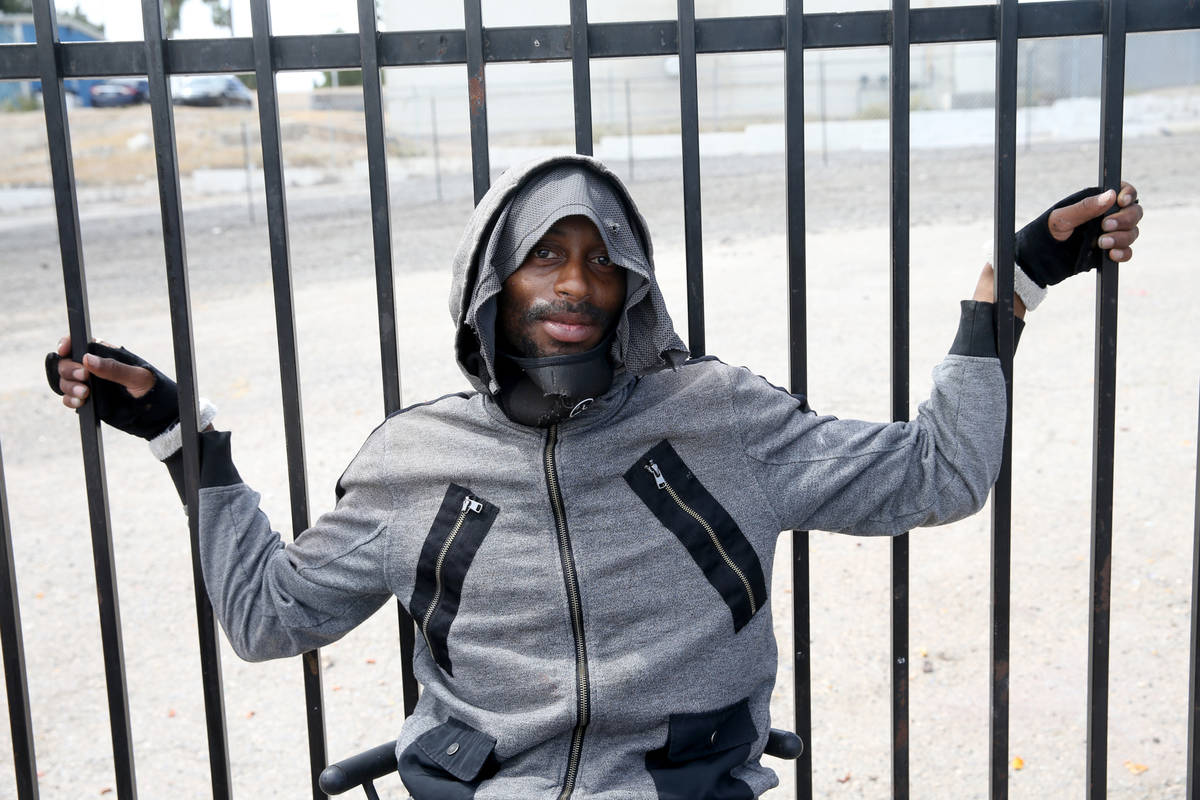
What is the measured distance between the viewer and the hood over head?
2.09 meters

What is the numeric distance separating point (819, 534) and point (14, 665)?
4.00m

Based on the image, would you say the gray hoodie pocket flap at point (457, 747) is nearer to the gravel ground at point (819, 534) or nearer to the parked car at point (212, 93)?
the gravel ground at point (819, 534)

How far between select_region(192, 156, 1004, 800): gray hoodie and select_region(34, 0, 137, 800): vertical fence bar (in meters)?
0.37

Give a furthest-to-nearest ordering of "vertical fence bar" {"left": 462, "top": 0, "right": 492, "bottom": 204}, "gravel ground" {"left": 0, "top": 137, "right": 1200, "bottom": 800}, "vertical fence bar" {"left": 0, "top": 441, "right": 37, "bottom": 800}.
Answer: "gravel ground" {"left": 0, "top": 137, "right": 1200, "bottom": 800} < "vertical fence bar" {"left": 0, "top": 441, "right": 37, "bottom": 800} < "vertical fence bar" {"left": 462, "top": 0, "right": 492, "bottom": 204}

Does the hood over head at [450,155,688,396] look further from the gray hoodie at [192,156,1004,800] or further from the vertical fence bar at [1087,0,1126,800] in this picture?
the vertical fence bar at [1087,0,1126,800]

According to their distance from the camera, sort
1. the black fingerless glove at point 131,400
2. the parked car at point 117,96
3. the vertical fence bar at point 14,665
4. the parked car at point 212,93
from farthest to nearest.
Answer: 1. the parked car at point 117,96
2. the parked car at point 212,93
3. the vertical fence bar at point 14,665
4. the black fingerless glove at point 131,400

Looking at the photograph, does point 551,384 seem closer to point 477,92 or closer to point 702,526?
point 702,526

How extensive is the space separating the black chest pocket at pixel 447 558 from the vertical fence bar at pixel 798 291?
0.63 meters

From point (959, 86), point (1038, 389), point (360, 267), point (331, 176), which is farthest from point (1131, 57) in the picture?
point (1038, 389)

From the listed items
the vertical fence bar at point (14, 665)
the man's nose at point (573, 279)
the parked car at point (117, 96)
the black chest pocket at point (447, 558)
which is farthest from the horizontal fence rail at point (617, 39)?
the parked car at point (117, 96)

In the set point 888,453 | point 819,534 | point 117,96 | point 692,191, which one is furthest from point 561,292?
point 117,96

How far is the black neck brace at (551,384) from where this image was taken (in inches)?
83.0

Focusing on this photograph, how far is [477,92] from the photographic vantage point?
7.41ft

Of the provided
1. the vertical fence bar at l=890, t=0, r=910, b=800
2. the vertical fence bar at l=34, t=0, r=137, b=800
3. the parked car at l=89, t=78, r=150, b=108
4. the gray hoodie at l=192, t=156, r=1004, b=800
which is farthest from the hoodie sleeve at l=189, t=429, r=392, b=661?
the parked car at l=89, t=78, r=150, b=108
